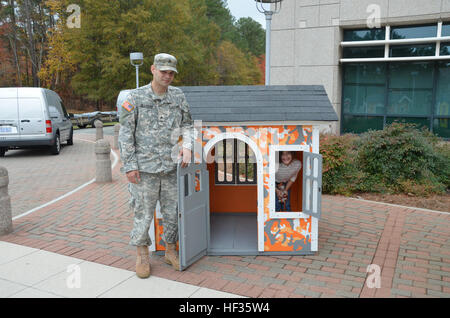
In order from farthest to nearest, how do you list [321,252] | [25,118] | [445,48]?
1. [445,48]
2. [25,118]
3. [321,252]

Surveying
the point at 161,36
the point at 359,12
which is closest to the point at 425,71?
the point at 359,12

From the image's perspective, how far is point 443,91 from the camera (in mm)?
14586

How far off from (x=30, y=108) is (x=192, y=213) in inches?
393

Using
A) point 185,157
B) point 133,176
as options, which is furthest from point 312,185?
point 133,176

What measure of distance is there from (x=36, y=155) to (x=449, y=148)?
12439 mm

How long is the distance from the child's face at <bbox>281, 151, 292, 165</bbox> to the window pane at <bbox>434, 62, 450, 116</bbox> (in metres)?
11.2

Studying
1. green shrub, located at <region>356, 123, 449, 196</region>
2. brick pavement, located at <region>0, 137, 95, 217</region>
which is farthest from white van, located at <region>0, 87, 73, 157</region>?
green shrub, located at <region>356, 123, 449, 196</region>

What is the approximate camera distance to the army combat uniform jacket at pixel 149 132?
429 centimetres

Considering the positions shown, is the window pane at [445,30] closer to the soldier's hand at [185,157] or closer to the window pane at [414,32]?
the window pane at [414,32]

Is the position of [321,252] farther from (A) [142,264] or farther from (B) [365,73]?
(B) [365,73]

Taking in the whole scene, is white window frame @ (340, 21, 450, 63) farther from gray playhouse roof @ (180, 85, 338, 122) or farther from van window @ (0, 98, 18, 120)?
van window @ (0, 98, 18, 120)

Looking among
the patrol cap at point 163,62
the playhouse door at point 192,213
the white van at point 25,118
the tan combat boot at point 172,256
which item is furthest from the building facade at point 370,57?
the patrol cap at point 163,62

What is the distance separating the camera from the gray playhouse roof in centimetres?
484

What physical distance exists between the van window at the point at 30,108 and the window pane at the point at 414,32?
1249cm
